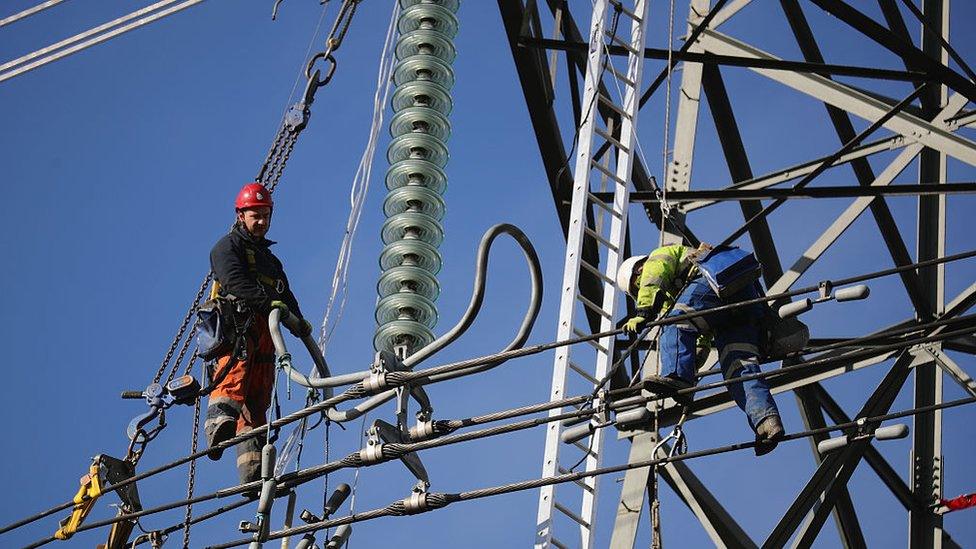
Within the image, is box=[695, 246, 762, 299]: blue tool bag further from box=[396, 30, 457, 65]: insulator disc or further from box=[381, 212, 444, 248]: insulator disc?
box=[396, 30, 457, 65]: insulator disc

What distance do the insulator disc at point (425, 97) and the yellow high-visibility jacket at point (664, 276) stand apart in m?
3.03

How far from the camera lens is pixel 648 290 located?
1155cm

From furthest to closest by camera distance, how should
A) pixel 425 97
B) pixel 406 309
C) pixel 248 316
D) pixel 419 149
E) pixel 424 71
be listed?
pixel 424 71 → pixel 425 97 → pixel 419 149 → pixel 406 309 → pixel 248 316

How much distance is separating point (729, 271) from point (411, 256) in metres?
2.80

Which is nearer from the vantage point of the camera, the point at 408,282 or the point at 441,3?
the point at 408,282

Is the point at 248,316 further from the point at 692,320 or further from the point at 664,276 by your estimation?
the point at 692,320

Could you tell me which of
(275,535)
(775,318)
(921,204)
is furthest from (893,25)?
(275,535)

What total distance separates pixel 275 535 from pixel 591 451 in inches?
97.7

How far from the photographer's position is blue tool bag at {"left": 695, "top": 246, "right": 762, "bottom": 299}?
440 inches

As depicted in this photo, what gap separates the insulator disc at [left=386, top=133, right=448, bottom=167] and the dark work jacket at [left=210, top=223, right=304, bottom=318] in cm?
147

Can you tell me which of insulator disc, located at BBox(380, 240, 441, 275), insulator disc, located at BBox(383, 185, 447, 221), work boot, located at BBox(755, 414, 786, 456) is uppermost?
insulator disc, located at BBox(383, 185, 447, 221)

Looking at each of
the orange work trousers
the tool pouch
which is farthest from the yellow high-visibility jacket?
the tool pouch

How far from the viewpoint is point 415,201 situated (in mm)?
13367

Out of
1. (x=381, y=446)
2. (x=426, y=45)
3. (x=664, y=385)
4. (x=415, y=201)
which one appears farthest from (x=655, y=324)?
(x=426, y=45)
